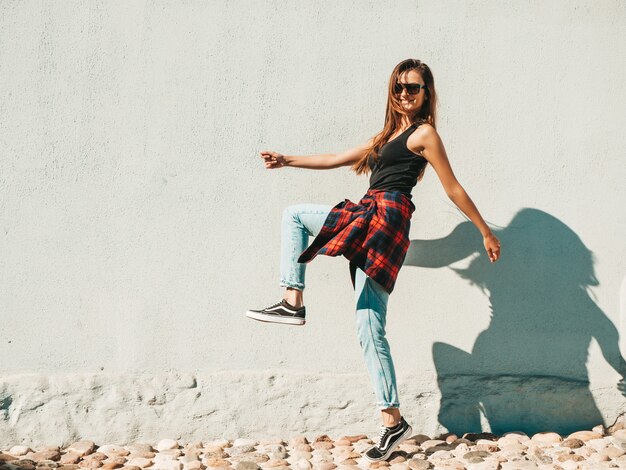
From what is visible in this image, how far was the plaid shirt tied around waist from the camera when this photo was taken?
10.9 ft

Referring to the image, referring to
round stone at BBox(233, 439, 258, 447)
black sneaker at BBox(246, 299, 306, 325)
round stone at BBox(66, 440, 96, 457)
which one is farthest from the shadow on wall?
round stone at BBox(66, 440, 96, 457)

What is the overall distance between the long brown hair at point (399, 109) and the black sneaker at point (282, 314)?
0.79m

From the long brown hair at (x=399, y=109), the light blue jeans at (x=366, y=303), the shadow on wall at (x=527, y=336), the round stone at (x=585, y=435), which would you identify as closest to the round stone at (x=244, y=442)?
the light blue jeans at (x=366, y=303)

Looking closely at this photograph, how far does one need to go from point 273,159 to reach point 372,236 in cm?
62

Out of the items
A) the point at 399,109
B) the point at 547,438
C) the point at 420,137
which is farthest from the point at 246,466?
the point at 399,109

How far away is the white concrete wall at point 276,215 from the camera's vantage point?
3727 millimetres

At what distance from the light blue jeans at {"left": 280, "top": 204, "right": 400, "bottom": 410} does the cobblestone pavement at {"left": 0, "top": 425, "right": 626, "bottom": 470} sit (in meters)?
0.37

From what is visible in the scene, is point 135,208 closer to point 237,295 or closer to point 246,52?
point 237,295

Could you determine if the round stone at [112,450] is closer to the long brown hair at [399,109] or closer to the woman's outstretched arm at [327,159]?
the woman's outstretched arm at [327,159]

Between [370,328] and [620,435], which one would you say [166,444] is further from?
[620,435]

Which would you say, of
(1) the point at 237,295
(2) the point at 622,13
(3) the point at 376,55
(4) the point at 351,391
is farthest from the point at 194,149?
(2) the point at 622,13

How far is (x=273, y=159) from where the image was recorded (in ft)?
11.6

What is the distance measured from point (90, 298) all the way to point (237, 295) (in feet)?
2.43

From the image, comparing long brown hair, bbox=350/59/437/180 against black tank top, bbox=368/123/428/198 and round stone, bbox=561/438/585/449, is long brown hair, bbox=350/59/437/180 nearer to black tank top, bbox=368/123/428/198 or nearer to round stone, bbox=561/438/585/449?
black tank top, bbox=368/123/428/198
